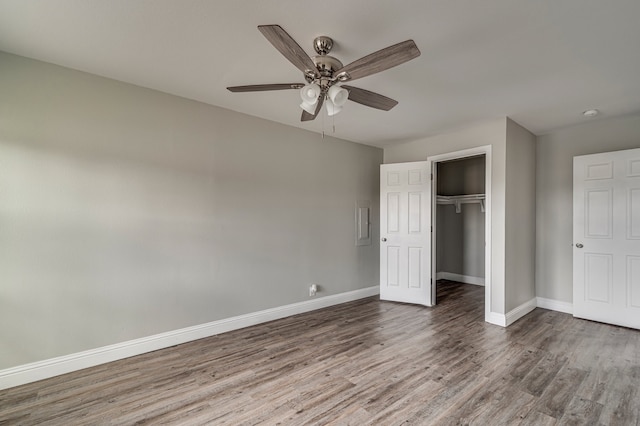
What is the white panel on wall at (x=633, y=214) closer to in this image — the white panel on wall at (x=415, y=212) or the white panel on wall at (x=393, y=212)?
the white panel on wall at (x=415, y=212)

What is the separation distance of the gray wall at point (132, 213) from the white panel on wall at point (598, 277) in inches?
141

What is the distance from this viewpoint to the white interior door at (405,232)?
4391mm

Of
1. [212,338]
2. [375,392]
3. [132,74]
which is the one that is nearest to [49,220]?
[132,74]

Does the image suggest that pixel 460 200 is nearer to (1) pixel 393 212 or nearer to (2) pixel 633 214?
(1) pixel 393 212

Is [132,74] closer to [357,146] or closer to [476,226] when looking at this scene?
Answer: [357,146]

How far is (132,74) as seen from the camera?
262cm

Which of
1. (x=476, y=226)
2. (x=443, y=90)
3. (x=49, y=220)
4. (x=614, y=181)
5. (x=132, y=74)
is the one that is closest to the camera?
(x=49, y=220)

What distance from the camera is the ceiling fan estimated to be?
5.33 ft

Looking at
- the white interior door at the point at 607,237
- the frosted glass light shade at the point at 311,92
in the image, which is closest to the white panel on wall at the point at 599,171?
the white interior door at the point at 607,237

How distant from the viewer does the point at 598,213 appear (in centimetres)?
370

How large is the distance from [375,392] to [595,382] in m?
1.81

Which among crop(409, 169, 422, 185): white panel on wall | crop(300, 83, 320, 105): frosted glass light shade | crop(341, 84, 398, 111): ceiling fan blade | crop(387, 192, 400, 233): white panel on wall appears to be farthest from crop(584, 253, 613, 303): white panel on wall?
crop(300, 83, 320, 105): frosted glass light shade

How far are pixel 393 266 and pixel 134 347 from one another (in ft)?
11.6

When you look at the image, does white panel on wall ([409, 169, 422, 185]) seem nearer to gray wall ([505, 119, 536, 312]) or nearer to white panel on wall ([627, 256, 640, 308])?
gray wall ([505, 119, 536, 312])
